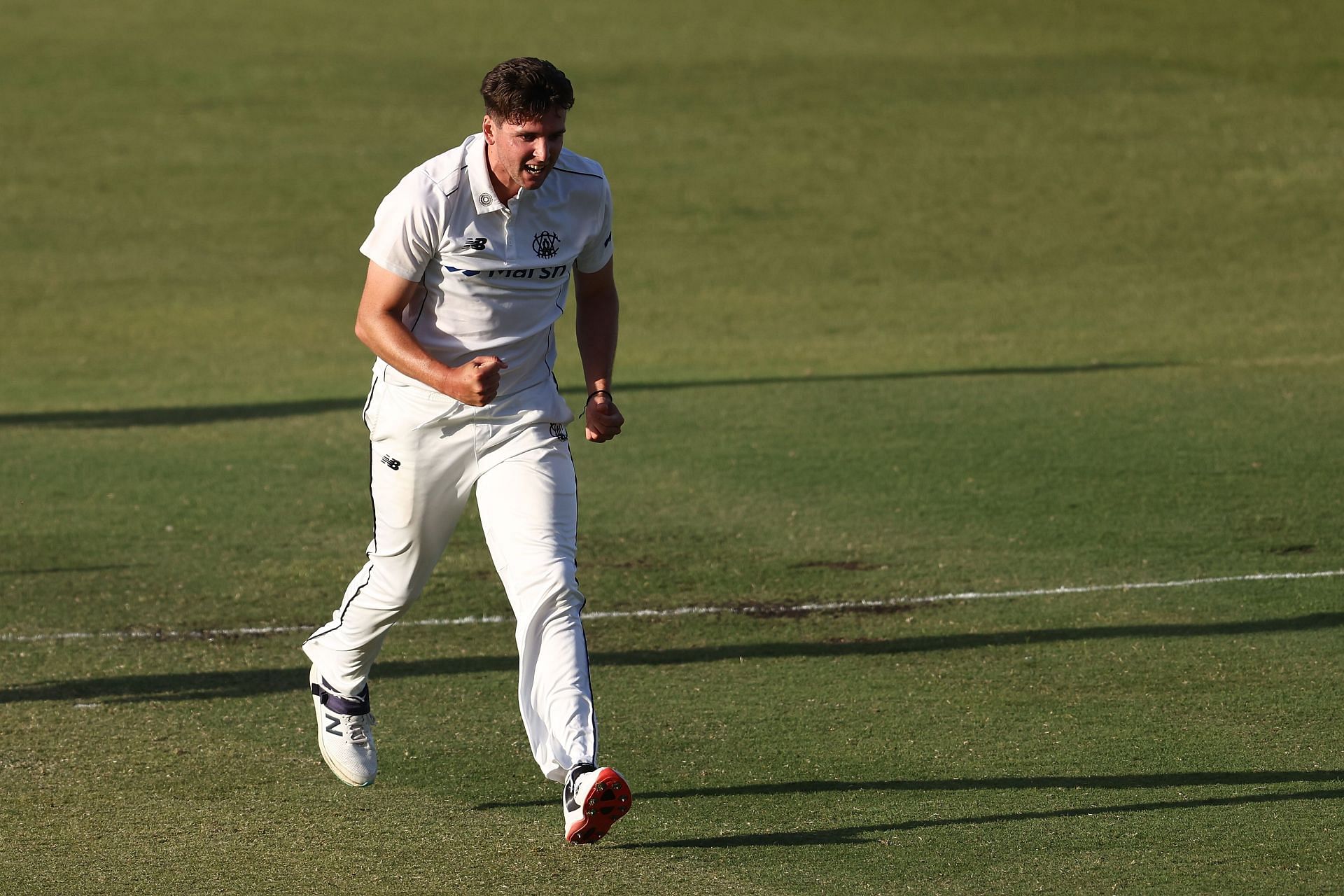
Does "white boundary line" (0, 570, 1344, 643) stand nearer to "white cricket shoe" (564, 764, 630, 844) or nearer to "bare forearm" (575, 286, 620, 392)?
"bare forearm" (575, 286, 620, 392)

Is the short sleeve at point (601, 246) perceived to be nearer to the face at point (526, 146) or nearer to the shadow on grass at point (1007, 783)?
the face at point (526, 146)

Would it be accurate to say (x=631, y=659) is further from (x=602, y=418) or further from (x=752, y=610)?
(x=602, y=418)

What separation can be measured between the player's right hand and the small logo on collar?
1.34 ft

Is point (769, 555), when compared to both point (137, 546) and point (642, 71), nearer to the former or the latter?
point (137, 546)

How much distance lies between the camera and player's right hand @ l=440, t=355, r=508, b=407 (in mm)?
5078

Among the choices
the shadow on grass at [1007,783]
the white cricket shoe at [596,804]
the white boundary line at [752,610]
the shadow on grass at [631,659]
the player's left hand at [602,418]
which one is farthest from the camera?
the white boundary line at [752,610]

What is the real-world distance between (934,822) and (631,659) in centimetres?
219

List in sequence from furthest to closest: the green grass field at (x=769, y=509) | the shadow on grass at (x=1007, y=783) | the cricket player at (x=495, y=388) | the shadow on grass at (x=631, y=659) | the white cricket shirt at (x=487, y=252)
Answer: the shadow on grass at (x=631, y=659) < the shadow on grass at (x=1007, y=783) < the green grass field at (x=769, y=509) < the white cricket shirt at (x=487, y=252) < the cricket player at (x=495, y=388)

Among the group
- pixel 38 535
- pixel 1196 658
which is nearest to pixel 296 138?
pixel 38 535

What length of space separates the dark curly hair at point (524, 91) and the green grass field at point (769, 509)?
2023 millimetres

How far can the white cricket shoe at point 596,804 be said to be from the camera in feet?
16.0

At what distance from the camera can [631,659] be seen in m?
7.36

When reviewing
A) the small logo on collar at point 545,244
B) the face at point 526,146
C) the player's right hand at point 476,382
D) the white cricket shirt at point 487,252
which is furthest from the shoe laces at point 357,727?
the face at point 526,146

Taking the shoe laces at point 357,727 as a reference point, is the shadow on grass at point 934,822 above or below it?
below
